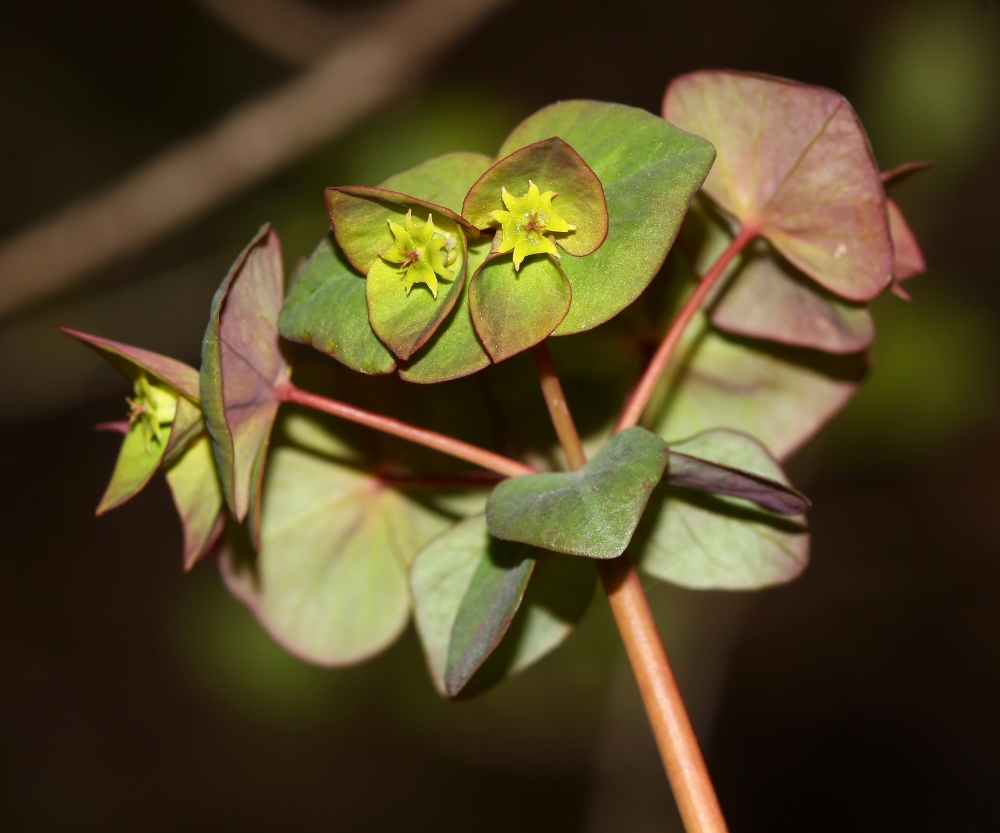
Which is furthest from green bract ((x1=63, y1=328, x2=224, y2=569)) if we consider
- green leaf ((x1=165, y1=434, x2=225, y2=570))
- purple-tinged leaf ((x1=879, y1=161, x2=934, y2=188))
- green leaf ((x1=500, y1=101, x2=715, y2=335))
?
purple-tinged leaf ((x1=879, y1=161, x2=934, y2=188))

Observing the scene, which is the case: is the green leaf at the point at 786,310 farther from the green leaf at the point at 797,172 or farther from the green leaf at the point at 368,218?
the green leaf at the point at 368,218

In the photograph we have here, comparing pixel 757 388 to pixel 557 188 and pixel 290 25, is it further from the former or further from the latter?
pixel 290 25

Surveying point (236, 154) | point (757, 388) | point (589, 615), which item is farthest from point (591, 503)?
point (589, 615)

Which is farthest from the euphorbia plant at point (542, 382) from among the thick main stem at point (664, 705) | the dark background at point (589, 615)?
the dark background at point (589, 615)

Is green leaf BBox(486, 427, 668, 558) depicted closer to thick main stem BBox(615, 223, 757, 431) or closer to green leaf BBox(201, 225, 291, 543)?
thick main stem BBox(615, 223, 757, 431)

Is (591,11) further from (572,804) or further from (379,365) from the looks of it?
(379,365)

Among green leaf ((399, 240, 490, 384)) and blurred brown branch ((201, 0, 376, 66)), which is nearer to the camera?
green leaf ((399, 240, 490, 384))

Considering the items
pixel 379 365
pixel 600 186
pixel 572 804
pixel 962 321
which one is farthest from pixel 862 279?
pixel 572 804
